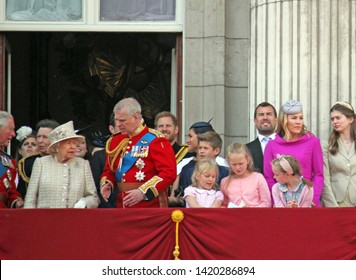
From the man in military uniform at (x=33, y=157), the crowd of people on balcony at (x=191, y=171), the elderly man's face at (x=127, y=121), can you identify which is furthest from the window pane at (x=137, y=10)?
the elderly man's face at (x=127, y=121)

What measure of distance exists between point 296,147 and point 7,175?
2920 mm

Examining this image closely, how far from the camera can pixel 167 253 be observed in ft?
40.9

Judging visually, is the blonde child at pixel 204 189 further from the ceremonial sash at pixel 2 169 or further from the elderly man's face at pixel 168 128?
the ceremonial sash at pixel 2 169

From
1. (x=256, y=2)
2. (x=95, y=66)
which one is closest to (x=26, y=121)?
(x=95, y=66)

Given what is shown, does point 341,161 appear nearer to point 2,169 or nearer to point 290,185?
point 290,185

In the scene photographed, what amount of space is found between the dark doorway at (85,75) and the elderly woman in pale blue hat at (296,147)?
548cm

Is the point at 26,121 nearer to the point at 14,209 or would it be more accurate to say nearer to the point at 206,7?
the point at 206,7

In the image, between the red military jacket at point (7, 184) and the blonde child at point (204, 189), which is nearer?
the blonde child at point (204, 189)

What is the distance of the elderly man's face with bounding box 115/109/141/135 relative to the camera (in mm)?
13141

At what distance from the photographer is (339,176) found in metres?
13.3

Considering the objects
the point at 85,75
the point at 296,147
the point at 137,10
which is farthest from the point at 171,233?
the point at 85,75

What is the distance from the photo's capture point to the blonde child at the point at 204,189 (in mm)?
12867

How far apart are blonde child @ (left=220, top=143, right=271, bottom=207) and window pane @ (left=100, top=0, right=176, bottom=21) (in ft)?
11.4

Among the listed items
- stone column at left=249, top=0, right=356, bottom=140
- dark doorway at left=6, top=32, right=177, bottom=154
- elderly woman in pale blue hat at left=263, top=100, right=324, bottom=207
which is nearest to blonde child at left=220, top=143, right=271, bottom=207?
elderly woman in pale blue hat at left=263, top=100, right=324, bottom=207
